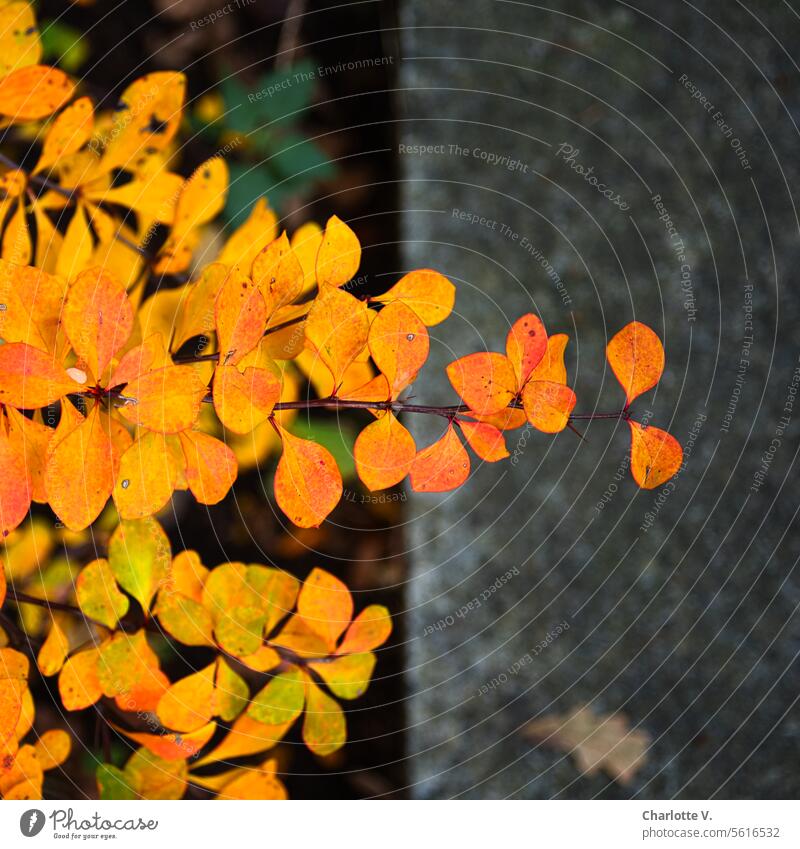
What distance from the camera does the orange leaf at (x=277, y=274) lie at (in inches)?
8.9

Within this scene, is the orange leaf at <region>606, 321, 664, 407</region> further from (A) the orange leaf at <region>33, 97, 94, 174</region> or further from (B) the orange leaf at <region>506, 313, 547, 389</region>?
(A) the orange leaf at <region>33, 97, 94, 174</region>

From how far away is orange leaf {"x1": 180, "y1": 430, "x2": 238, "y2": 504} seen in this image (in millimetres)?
242

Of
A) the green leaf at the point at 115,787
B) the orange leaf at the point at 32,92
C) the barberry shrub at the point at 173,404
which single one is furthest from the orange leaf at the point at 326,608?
the orange leaf at the point at 32,92

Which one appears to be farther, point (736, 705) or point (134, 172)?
point (736, 705)

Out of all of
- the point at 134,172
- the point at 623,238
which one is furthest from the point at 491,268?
the point at 134,172

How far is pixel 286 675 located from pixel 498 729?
161 mm

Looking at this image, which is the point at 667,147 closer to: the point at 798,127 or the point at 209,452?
the point at 798,127

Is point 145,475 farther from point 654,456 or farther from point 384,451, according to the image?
point 654,456

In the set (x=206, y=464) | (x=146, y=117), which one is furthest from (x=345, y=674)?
(x=146, y=117)

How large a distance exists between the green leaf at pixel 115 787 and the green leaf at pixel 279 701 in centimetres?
6

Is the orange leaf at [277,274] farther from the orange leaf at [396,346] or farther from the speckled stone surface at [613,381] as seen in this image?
the speckled stone surface at [613,381]

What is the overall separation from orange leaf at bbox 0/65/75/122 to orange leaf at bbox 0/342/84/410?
101 millimetres

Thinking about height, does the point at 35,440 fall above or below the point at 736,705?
above

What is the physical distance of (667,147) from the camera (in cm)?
37
